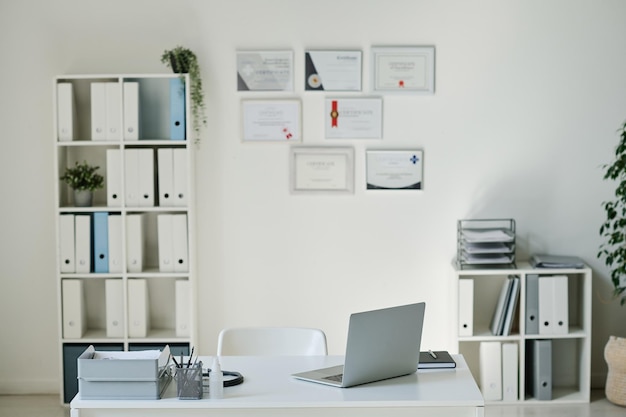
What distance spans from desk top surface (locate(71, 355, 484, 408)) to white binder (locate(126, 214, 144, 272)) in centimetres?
180

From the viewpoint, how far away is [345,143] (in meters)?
5.05

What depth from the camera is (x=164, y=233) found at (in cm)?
484

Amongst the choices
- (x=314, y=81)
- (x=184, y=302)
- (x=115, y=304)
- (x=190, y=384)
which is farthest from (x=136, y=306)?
(x=190, y=384)

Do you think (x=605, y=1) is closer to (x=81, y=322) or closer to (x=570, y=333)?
(x=570, y=333)

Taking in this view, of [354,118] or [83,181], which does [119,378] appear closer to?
[83,181]

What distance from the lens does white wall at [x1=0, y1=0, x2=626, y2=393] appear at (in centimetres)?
499

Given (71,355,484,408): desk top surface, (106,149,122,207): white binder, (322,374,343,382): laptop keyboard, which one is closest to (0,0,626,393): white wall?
(106,149,122,207): white binder

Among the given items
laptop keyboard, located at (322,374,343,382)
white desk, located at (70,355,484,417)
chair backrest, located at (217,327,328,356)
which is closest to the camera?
white desk, located at (70,355,484,417)

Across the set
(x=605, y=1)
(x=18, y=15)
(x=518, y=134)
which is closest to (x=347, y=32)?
(x=518, y=134)

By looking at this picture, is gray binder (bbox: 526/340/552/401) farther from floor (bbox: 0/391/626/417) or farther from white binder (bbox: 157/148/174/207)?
white binder (bbox: 157/148/174/207)

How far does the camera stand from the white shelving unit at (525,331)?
4820mm

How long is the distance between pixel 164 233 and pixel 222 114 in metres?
0.79

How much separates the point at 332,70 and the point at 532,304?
1771 mm

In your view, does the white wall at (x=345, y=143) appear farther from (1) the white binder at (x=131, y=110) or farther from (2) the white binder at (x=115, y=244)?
(2) the white binder at (x=115, y=244)
